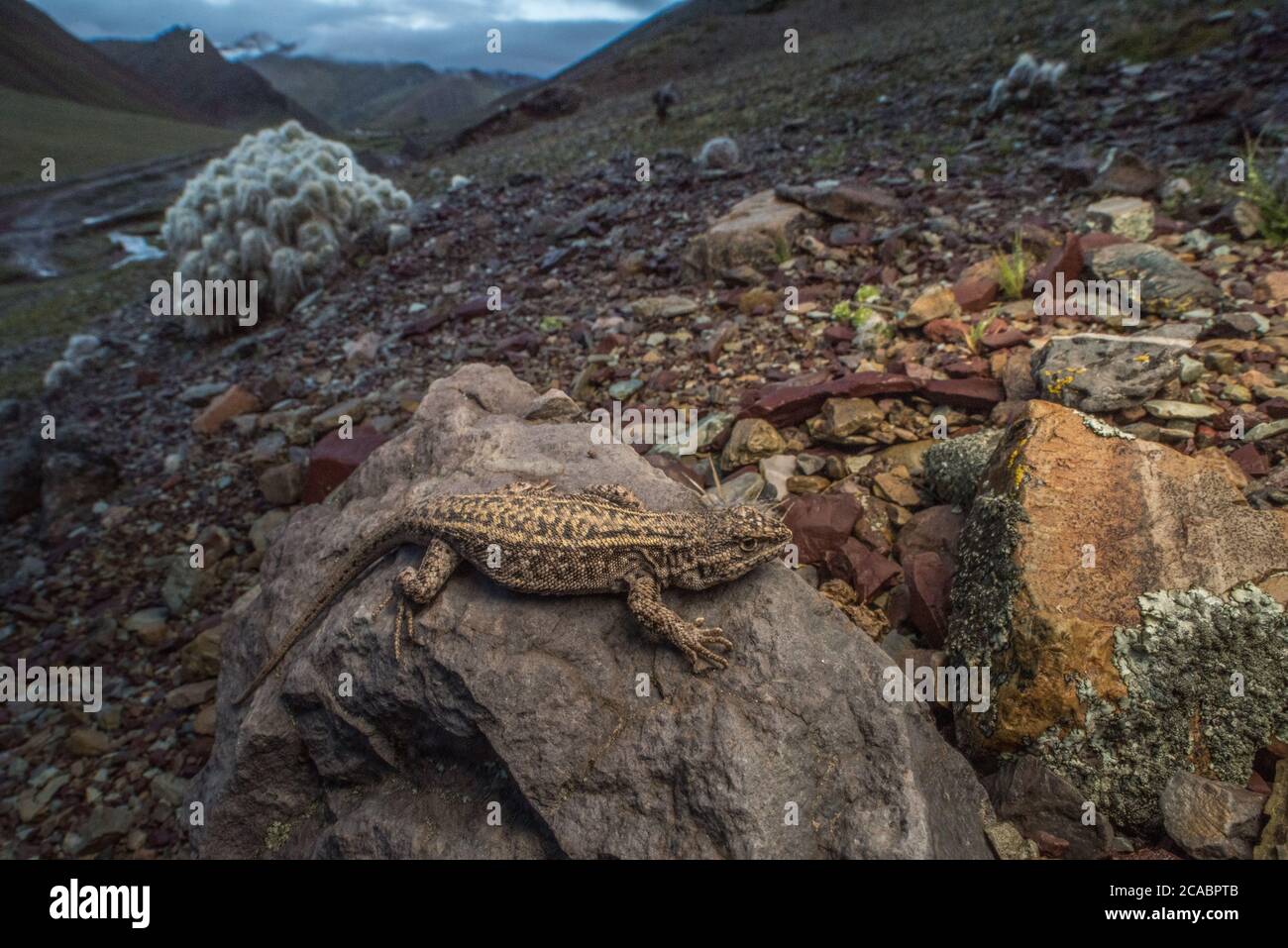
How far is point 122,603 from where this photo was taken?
816cm

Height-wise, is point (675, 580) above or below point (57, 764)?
above

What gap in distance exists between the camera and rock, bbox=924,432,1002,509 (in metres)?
5.42

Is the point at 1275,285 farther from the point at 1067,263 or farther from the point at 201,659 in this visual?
the point at 201,659

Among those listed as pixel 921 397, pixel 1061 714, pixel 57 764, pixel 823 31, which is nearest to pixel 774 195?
pixel 921 397

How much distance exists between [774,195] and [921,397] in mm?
6472

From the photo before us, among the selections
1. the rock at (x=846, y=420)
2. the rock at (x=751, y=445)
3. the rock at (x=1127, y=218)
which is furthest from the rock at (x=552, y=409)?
the rock at (x=1127, y=218)

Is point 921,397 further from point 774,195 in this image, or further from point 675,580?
point 774,195

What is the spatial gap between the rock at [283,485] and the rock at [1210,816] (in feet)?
28.9

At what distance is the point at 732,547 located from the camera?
14.6 feet

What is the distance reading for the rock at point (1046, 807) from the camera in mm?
3586

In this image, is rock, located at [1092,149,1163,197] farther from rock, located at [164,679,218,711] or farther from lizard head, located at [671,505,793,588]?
rock, located at [164,679,218,711]

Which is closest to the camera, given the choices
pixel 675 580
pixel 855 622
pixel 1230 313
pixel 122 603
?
pixel 675 580

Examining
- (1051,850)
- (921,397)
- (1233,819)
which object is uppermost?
(921,397)

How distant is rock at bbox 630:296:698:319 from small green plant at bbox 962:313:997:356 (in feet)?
12.0
